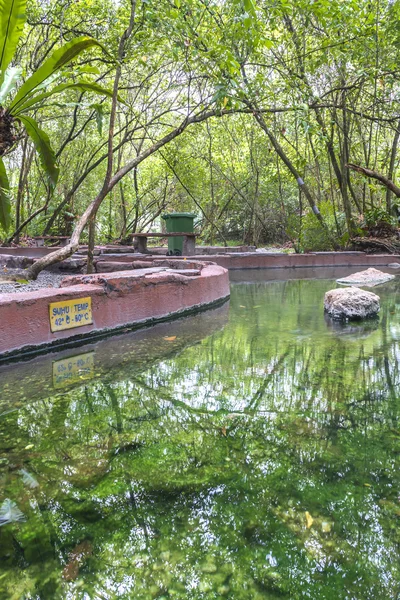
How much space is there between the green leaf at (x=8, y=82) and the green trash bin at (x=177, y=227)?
5.54 metres

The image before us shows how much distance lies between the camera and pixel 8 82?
14.3 feet

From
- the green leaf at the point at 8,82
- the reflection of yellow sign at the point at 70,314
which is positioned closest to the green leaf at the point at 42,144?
the green leaf at the point at 8,82

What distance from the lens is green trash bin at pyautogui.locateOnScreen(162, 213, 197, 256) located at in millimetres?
9914

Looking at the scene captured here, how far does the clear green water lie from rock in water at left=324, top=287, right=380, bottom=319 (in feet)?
4.61

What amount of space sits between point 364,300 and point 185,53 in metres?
3.86

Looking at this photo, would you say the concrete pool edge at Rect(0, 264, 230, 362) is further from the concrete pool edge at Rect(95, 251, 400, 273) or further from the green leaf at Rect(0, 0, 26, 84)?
the concrete pool edge at Rect(95, 251, 400, 273)

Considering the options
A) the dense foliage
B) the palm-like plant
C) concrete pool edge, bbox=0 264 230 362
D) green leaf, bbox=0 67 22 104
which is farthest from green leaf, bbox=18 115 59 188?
concrete pool edge, bbox=0 264 230 362

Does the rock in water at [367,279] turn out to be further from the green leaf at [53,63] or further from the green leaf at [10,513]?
the green leaf at [10,513]

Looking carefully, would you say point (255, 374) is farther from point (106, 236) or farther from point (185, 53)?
point (106, 236)

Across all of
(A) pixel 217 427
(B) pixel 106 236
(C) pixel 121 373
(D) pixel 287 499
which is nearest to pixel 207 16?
(C) pixel 121 373

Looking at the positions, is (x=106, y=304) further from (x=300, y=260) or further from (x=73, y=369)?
(x=300, y=260)

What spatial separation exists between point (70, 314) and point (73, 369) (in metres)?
0.77

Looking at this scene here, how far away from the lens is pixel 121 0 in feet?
26.3

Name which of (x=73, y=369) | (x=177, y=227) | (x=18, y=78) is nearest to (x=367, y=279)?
(x=177, y=227)
